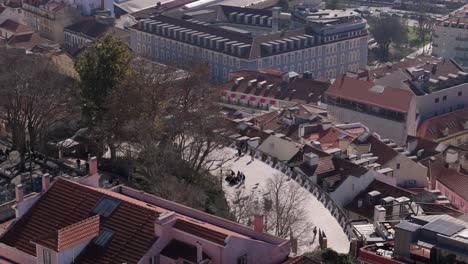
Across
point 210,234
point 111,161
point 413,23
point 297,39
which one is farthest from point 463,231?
point 413,23

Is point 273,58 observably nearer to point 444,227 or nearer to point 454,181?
point 454,181

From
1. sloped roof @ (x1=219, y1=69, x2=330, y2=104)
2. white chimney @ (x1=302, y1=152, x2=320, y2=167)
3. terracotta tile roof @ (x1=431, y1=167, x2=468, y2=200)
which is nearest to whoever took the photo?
white chimney @ (x1=302, y1=152, x2=320, y2=167)

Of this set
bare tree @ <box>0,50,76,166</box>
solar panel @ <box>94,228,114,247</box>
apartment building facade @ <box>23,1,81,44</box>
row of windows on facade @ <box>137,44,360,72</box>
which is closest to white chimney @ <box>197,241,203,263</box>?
solar panel @ <box>94,228,114,247</box>

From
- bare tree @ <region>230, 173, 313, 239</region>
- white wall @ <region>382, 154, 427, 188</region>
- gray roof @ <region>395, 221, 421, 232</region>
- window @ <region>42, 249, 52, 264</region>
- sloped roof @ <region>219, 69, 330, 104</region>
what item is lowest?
sloped roof @ <region>219, 69, 330, 104</region>

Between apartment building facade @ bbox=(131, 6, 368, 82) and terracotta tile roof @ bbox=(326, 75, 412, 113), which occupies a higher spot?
terracotta tile roof @ bbox=(326, 75, 412, 113)

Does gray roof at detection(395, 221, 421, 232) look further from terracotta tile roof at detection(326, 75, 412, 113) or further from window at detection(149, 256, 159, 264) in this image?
terracotta tile roof at detection(326, 75, 412, 113)

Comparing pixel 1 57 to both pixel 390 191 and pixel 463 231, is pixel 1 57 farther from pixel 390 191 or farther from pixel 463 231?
pixel 463 231

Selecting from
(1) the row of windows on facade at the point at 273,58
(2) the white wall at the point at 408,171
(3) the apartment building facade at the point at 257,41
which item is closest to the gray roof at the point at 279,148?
(2) the white wall at the point at 408,171

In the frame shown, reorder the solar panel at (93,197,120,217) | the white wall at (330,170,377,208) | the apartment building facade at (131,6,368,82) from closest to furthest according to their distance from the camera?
1. the solar panel at (93,197,120,217)
2. the white wall at (330,170,377,208)
3. the apartment building facade at (131,6,368,82)

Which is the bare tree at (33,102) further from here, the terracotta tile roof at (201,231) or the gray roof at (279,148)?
the terracotta tile roof at (201,231)
